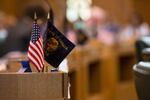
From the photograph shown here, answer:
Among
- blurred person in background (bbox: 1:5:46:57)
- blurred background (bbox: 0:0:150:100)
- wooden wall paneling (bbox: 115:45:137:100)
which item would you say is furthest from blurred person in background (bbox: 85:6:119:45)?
blurred person in background (bbox: 1:5:46:57)

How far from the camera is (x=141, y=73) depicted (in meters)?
1.87

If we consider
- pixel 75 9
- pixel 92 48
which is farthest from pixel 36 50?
pixel 92 48

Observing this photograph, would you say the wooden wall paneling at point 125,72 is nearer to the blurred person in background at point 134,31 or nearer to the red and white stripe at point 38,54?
the blurred person in background at point 134,31

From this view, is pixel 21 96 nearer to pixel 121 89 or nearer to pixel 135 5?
pixel 121 89

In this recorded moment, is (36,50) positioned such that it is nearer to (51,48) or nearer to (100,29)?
(51,48)

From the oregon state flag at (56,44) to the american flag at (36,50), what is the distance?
35 millimetres

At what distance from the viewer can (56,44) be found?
194 cm

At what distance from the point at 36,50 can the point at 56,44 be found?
84 millimetres

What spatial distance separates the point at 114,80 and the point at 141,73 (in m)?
5.08

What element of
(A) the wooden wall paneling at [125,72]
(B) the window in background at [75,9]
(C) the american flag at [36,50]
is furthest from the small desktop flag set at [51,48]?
(A) the wooden wall paneling at [125,72]

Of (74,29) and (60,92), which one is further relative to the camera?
(74,29)

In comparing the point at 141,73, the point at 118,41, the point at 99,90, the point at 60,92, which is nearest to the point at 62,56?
the point at 60,92

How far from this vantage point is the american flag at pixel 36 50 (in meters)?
1.94

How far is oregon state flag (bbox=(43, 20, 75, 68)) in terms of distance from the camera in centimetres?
193
